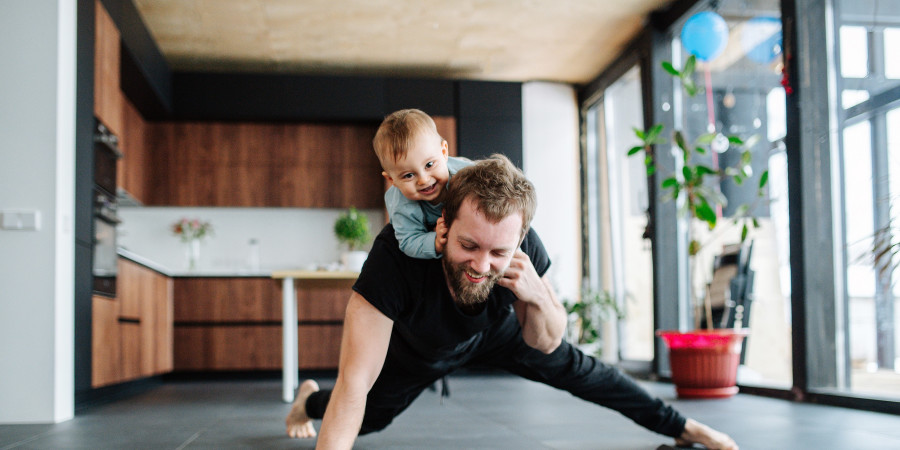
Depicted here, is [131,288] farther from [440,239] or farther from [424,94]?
[440,239]

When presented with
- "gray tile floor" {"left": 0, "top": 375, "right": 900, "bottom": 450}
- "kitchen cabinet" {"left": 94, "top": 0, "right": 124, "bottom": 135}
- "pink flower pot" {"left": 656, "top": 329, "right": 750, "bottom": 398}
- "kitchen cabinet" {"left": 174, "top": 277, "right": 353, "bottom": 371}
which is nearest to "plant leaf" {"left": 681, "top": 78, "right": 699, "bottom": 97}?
"pink flower pot" {"left": 656, "top": 329, "right": 750, "bottom": 398}

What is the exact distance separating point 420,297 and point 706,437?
1122mm

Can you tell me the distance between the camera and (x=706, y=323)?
5461 mm

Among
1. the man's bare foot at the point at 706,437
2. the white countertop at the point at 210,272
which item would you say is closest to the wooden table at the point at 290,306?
the white countertop at the point at 210,272

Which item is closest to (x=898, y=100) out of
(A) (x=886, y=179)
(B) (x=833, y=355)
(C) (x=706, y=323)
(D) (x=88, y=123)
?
(A) (x=886, y=179)

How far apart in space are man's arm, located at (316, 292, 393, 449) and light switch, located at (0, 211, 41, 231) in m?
2.47

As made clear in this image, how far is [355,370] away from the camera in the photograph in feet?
6.96

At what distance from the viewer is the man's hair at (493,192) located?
6.47 feet

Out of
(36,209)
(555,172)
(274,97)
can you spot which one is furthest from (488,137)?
(36,209)

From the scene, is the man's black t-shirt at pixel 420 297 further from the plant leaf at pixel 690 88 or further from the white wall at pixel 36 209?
the plant leaf at pixel 690 88

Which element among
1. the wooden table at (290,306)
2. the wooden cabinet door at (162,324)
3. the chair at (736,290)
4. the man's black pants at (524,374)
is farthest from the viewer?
the wooden cabinet door at (162,324)

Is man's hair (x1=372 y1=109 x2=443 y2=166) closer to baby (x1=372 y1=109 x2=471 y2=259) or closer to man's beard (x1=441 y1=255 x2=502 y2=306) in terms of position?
baby (x1=372 y1=109 x2=471 y2=259)

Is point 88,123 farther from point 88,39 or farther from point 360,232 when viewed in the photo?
point 360,232

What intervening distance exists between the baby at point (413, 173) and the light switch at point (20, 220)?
2.48 meters
